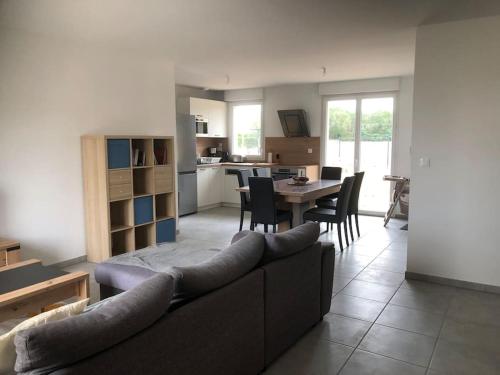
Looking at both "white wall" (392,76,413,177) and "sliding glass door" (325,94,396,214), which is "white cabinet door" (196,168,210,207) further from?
"white wall" (392,76,413,177)

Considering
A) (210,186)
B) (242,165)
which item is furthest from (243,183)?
(210,186)

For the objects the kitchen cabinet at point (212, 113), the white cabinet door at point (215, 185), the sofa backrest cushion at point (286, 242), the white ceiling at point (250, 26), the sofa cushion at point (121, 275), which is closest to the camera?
the sofa backrest cushion at point (286, 242)

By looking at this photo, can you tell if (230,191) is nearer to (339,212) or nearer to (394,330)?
(339,212)

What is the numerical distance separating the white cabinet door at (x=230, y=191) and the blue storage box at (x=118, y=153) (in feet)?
12.2

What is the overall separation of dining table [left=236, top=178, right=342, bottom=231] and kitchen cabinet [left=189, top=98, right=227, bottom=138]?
2733 millimetres

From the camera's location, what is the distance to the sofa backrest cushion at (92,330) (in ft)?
4.09

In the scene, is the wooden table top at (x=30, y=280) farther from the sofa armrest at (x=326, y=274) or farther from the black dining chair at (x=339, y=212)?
the black dining chair at (x=339, y=212)

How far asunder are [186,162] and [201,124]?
104 cm

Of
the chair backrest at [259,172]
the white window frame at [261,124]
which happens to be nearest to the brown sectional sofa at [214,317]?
the chair backrest at [259,172]

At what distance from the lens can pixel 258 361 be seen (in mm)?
2285

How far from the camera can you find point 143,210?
15.9 ft

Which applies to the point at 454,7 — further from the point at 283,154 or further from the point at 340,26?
the point at 283,154

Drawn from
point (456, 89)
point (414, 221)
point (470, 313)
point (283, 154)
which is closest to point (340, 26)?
point (456, 89)

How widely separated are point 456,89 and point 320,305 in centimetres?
230
